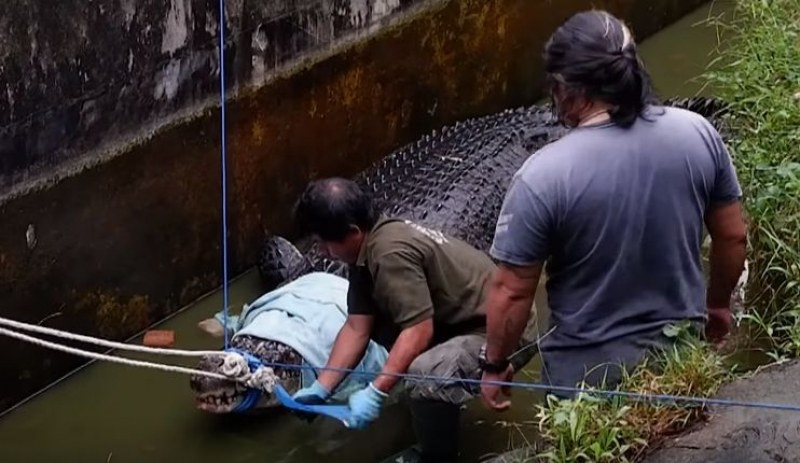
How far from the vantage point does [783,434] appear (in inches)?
117

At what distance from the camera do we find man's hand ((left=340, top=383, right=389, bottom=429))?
12.9 feet

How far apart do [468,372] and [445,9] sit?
3757 mm

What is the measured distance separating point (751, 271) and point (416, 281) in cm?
119

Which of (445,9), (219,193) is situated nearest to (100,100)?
(219,193)

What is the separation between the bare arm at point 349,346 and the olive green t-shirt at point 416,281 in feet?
0.13

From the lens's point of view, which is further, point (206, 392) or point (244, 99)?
point (244, 99)

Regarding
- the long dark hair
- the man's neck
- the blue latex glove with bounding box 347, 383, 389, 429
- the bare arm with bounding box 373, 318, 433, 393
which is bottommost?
the blue latex glove with bounding box 347, 383, 389, 429

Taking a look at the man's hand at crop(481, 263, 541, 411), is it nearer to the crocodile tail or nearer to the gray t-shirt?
the gray t-shirt

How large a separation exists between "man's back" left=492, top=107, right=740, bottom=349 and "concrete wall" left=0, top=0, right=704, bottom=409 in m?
2.62

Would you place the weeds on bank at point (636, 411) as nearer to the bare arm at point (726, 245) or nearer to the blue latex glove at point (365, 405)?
the bare arm at point (726, 245)

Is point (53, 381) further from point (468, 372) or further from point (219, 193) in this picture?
point (468, 372)

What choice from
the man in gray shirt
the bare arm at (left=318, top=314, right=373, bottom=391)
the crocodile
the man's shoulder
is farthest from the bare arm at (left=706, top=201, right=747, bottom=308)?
the crocodile

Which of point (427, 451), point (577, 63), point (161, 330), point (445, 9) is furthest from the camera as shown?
point (445, 9)

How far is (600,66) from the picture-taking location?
112 inches
